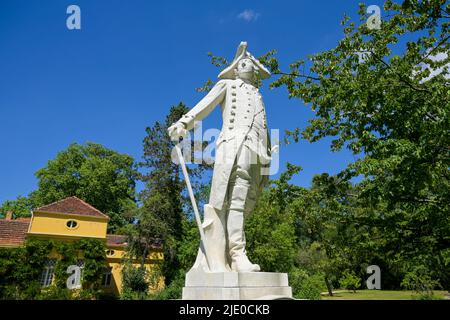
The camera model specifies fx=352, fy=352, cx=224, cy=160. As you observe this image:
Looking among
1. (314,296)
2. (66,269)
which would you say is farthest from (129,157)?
(314,296)

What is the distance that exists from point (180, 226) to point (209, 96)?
25.4 metres

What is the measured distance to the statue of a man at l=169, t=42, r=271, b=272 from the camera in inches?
174

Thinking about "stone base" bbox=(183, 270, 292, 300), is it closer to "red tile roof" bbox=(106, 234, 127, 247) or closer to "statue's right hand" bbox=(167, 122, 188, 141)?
"statue's right hand" bbox=(167, 122, 188, 141)

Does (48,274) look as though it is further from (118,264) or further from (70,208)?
(118,264)

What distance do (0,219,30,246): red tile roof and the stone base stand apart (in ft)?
89.4

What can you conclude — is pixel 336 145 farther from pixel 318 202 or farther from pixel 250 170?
pixel 250 170

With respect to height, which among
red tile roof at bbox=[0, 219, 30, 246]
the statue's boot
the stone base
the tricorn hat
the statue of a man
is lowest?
the stone base

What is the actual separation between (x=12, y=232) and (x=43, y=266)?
4.64 meters

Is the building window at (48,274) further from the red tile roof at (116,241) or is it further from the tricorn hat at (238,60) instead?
the tricorn hat at (238,60)

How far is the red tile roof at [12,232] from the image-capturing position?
2650cm

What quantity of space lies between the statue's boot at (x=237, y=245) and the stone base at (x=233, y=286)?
180 millimetres

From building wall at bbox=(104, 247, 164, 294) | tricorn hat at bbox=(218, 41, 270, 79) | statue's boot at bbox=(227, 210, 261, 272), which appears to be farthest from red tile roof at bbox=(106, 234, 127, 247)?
statue's boot at bbox=(227, 210, 261, 272)

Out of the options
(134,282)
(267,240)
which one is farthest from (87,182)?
(267,240)
